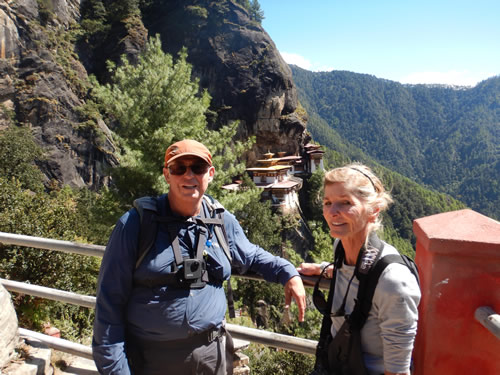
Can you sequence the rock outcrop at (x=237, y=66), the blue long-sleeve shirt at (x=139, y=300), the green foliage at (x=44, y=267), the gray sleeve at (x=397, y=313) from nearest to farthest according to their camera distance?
1. the gray sleeve at (x=397, y=313)
2. the blue long-sleeve shirt at (x=139, y=300)
3. the green foliage at (x=44, y=267)
4. the rock outcrop at (x=237, y=66)

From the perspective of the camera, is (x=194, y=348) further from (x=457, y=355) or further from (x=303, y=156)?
(x=303, y=156)

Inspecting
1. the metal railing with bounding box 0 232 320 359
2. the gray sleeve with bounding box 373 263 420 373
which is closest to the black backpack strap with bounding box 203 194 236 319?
the metal railing with bounding box 0 232 320 359

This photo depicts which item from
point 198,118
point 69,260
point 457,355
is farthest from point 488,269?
point 198,118

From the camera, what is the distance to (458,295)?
149 cm

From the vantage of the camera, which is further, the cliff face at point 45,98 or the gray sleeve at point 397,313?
the cliff face at point 45,98

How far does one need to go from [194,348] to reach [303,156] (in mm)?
40360

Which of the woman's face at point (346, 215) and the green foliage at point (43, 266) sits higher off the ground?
the woman's face at point (346, 215)

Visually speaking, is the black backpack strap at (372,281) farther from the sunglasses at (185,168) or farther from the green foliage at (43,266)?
the green foliage at (43,266)

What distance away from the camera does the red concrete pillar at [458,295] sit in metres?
1.45

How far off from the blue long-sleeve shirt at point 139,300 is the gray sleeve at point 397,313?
2.78 feet

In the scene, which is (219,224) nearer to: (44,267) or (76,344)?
(76,344)

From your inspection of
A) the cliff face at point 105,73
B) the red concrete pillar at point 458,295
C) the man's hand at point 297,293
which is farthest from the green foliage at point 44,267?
the cliff face at point 105,73

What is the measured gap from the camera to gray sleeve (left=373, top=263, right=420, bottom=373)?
1.27 m

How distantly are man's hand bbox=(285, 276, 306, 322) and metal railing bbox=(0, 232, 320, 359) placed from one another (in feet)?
0.31
